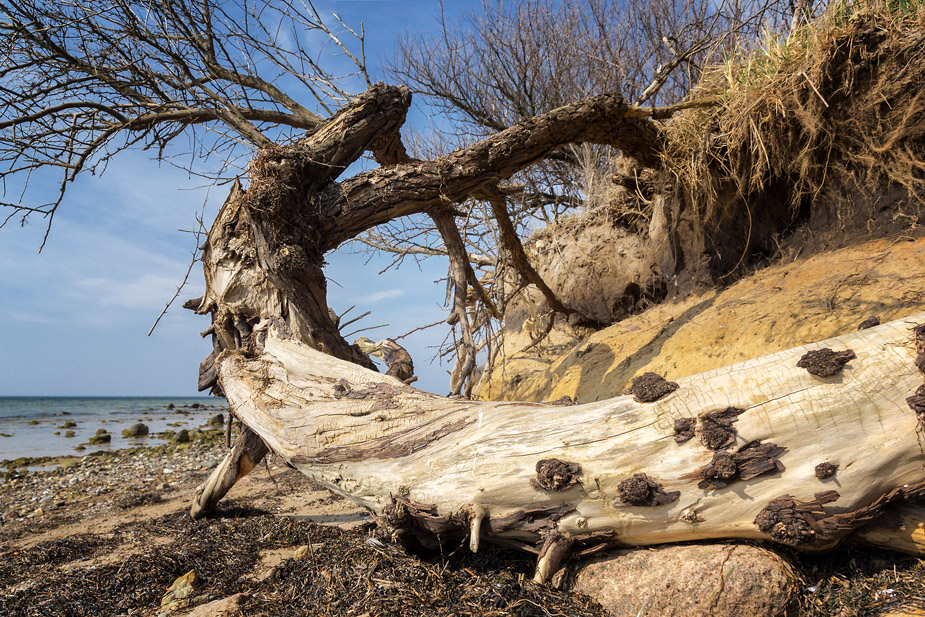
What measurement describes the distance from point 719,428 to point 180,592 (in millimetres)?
3052

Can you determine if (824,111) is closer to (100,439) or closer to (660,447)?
(660,447)

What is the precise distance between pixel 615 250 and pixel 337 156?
166 inches

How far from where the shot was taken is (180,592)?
9.27 ft

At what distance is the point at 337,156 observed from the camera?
4422 millimetres

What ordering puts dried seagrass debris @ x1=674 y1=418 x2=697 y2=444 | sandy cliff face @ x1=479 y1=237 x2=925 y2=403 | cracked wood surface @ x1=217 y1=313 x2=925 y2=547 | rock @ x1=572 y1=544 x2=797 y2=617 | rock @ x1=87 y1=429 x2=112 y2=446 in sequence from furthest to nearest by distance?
rock @ x1=87 y1=429 x2=112 y2=446
sandy cliff face @ x1=479 y1=237 x2=925 y2=403
dried seagrass debris @ x1=674 y1=418 x2=697 y2=444
cracked wood surface @ x1=217 y1=313 x2=925 y2=547
rock @ x1=572 y1=544 x2=797 y2=617

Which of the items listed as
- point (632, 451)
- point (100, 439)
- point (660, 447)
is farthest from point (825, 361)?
point (100, 439)

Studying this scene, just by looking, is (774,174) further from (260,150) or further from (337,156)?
(260,150)

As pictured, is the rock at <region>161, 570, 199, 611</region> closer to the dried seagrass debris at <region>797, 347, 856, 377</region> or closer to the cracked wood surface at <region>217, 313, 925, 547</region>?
the cracked wood surface at <region>217, 313, 925, 547</region>

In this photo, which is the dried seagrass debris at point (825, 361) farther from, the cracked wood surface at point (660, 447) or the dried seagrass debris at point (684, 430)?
the dried seagrass debris at point (684, 430)

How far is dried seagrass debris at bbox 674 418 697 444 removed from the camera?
222cm

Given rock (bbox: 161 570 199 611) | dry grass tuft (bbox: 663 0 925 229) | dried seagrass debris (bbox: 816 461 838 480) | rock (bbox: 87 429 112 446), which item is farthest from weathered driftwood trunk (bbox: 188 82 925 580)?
rock (bbox: 87 429 112 446)

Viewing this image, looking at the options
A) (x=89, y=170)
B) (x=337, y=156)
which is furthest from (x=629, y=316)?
(x=89, y=170)

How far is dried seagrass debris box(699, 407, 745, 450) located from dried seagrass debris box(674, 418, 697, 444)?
4 centimetres

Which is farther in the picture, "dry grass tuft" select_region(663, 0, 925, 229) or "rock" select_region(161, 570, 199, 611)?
"dry grass tuft" select_region(663, 0, 925, 229)
